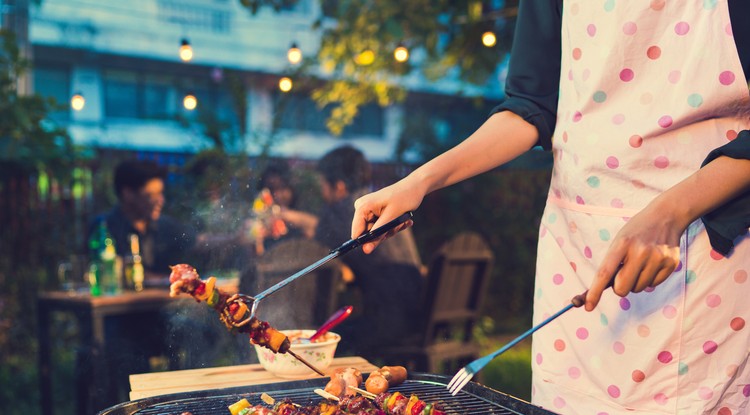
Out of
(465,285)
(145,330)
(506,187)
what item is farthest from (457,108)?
(145,330)

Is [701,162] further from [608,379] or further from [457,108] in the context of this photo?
[457,108]

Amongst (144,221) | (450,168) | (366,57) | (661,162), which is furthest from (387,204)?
(366,57)

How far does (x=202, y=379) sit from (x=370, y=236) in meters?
0.73

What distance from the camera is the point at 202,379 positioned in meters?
2.02

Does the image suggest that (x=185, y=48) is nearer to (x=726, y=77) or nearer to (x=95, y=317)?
(x=95, y=317)

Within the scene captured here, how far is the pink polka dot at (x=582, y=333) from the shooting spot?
1.71 m

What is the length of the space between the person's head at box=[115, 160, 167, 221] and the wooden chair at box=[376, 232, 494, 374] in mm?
2229

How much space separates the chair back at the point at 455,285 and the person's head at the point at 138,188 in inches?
89.8

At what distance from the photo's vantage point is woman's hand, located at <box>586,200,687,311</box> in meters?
1.21

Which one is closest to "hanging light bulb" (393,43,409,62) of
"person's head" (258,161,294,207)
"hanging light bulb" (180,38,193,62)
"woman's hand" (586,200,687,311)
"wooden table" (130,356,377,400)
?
"person's head" (258,161,294,207)

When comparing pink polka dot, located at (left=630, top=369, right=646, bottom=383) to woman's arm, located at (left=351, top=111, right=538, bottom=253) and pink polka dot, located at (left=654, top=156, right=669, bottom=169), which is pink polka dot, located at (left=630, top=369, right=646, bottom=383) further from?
woman's arm, located at (left=351, top=111, right=538, bottom=253)

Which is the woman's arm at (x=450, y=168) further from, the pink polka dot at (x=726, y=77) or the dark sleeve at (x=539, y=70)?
the pink polka dot at (x=726, y=77)

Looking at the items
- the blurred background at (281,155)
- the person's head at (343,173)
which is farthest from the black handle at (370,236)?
the person's head at (343,173)

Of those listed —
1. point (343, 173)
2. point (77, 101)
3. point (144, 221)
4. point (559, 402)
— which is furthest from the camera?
point (77, 101)
